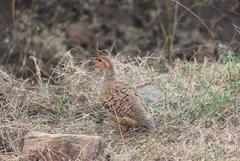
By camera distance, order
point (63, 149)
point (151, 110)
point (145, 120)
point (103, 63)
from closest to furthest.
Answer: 1. point (63, 149)
2. point (145, 120)
3. point (151, 110)
4. point (103, 63)

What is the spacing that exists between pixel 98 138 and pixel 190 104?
4.40 feet

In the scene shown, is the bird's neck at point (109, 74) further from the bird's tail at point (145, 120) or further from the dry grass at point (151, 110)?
the bird's tail at point (145, 120)

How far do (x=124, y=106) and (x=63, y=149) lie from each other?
0.83m

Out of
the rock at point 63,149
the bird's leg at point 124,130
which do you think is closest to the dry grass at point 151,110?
the bird's leg at point 124,130

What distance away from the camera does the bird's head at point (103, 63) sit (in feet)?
25.9

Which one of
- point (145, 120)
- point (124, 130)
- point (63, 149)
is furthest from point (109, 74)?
point (63, 149)

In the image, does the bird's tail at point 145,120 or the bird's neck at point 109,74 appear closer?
the bird's tail at point 145,120

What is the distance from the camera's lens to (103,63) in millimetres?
7977

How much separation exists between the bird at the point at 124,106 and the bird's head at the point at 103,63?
0.76ft

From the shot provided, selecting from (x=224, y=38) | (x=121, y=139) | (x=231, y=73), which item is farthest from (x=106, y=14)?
(x=121, y=139)

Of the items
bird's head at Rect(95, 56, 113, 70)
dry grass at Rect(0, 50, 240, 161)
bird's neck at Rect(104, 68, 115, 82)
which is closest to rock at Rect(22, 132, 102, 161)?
dry grass at Rect(0, 50, 240, 161)

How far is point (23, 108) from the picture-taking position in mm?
8016

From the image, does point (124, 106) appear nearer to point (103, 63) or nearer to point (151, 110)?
point (151, 110)

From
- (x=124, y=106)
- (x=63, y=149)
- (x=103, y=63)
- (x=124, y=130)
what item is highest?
(x=103, y=63)
